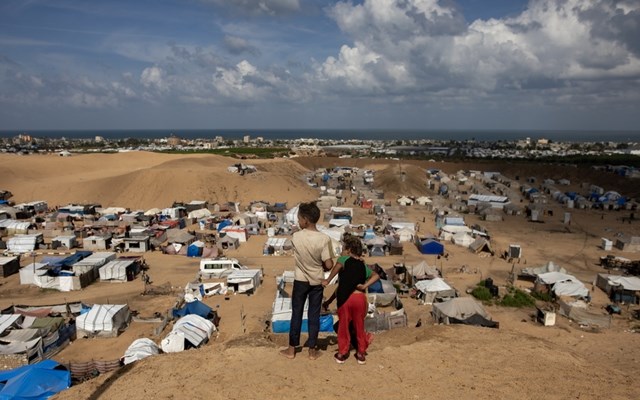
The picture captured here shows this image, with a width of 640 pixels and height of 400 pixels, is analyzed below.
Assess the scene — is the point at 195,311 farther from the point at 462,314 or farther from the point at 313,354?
the point at 313,354

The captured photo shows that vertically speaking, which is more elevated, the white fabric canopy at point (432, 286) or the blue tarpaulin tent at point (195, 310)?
Answer: the white fabric canopy at point (432, 286)

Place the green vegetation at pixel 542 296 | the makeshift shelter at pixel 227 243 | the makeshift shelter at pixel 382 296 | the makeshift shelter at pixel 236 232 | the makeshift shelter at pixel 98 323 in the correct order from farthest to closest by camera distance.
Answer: the makeshift shelter at pixel 236 232 → the makeshift shelter at pixel 227 243 → the green vegetation at pixel 542 296 → the makeshift shelter at pixel 382 296 → the makeshift shelter at pixel 98 323

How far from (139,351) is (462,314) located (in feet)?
37.9

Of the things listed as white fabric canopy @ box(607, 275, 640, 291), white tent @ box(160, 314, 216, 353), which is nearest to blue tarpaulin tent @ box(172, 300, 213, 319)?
white tent @ box(160, 314, 216, 353)

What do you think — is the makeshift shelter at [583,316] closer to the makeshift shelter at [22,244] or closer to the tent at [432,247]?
the tent at [432,247]

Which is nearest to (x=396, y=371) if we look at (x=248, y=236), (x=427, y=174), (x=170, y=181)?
(x=248, y=236)

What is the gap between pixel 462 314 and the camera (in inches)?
641

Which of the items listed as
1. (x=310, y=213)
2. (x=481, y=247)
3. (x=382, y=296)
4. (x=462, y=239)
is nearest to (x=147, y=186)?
(x=462, y=239)

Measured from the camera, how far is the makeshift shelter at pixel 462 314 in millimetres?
15961

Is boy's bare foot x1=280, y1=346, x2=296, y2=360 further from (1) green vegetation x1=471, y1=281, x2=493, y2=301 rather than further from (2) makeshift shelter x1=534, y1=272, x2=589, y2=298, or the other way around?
(2) makeshift shelter x1=534, y1=272, x2=589, y2=298

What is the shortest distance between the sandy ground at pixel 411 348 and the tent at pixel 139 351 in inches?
66.1

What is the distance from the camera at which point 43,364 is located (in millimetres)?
11680

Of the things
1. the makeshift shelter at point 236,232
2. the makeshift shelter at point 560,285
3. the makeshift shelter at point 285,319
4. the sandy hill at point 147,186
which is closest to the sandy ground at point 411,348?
the makeshift shelter at point 236,232

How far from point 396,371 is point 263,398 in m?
2.08
